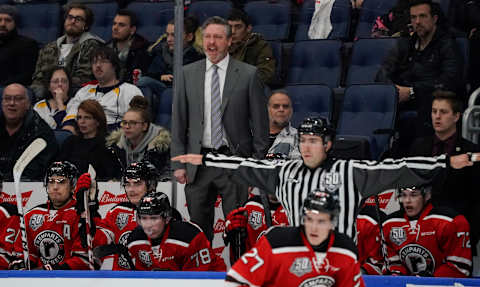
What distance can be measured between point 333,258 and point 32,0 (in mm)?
2896

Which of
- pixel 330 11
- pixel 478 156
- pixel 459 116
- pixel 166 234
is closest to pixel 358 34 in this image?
pixel 330 11

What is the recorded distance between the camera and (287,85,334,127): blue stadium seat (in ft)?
14.8

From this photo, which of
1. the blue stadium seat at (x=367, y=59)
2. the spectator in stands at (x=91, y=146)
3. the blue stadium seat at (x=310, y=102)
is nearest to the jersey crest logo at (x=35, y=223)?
the spectator in stands at (x=91, y=146)

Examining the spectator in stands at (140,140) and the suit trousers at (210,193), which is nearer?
the suit trousers at (210,193)

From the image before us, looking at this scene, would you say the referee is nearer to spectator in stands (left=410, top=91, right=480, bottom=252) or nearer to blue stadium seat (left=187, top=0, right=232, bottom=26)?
spectator in stands (left=410, top=91, right=480, bottom=252)

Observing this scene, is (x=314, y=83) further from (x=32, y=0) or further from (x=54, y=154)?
(x=32, y=0)

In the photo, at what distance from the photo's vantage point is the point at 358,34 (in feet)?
15.4

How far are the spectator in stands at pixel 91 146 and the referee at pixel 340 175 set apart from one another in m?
1.20

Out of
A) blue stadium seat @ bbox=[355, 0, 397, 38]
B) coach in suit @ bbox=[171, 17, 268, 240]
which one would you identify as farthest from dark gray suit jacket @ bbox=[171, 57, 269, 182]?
blue stadium seat @ bbox=[355, 0, 397, 38]

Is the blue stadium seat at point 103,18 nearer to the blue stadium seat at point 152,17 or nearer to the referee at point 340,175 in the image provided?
the blue stadium seat at point 152,17

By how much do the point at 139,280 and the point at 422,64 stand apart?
6.47ft

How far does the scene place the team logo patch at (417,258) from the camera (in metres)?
A: 4.66

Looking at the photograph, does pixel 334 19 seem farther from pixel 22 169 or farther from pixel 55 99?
pixel 22 169

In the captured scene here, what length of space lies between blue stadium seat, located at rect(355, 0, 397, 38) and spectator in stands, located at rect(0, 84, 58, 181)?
6.10 ft
